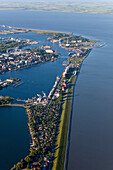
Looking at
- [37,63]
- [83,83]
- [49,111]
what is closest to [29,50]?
[37,63]

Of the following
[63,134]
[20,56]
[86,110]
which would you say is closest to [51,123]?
[63,134]

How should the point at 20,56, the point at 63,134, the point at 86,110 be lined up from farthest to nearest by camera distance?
the point at 20,56 < the point at 86,110 < the point at 63,134

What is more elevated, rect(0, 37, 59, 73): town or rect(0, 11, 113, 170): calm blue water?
rect(0, 37, 59, 73): town

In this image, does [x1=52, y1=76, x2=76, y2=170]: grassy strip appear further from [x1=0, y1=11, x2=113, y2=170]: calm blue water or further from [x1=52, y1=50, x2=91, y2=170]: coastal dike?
[x1=0, y1=11, x2=113, y2=170]: calm blue water

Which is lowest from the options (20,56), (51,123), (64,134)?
(64,134)

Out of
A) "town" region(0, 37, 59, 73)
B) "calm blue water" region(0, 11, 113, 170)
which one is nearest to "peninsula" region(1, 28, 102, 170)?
"calm blue water" region(0, 11, 113, 170)

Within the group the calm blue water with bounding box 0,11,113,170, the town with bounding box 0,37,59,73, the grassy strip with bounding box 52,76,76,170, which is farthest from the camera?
the town with bounding box 0,37,59,73

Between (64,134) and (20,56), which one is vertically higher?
(20,56)

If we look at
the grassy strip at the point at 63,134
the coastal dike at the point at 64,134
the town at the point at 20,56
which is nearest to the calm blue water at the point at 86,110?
the coastal dike at the point at 64,134

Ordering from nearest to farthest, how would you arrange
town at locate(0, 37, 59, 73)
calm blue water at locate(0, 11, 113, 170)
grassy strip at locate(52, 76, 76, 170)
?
grassy strip at locate(52, 76, 76, 170) < calm blue water at locate(0, 11, 113, 170) < town at locate(0, 37, 59, 73)

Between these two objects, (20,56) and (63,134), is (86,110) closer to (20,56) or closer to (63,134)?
(63,134)

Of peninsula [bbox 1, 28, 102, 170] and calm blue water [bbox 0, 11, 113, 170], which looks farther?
calm blue water [bbox 0, 11, 113, 170]
